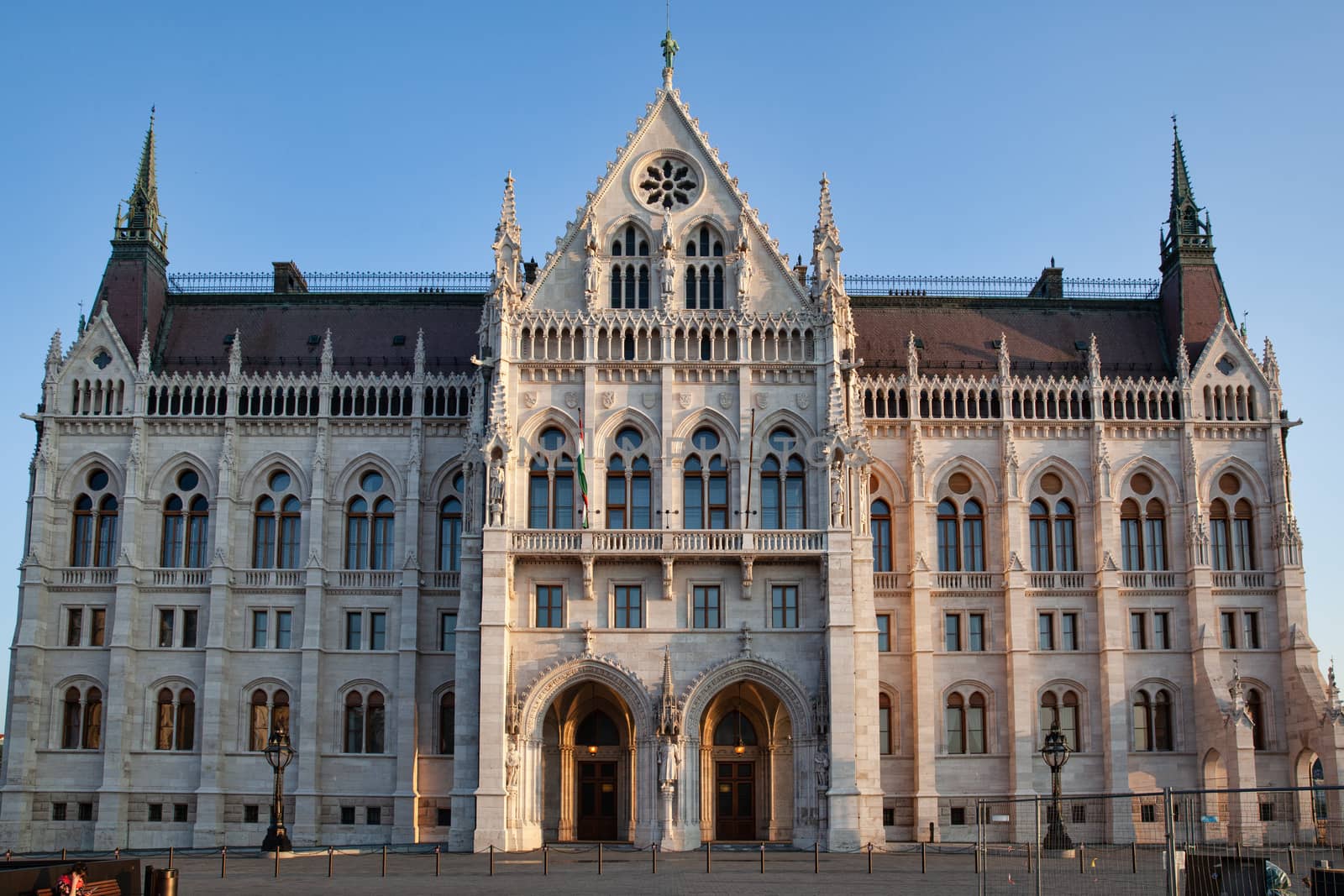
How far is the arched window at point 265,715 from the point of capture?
195 feet

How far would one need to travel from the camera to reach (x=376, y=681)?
59719 mm

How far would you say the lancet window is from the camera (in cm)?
5784

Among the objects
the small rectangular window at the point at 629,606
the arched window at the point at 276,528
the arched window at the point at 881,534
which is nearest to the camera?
the small rectangular window at the point at 629,606

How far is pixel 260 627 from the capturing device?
6059 cm

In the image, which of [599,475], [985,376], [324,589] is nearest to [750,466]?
[599,475]

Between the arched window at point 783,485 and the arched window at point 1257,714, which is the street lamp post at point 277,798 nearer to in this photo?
the arched window at point 783,485

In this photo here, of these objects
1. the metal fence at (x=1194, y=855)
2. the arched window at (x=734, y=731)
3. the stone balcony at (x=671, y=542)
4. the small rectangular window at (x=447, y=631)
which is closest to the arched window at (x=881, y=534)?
the stone balcony at (x=671, y=542)

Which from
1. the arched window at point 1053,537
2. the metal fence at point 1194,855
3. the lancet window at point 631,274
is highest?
the lancet window at point 631,274

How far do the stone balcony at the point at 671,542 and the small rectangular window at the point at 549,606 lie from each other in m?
1.50

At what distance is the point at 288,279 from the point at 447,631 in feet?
60.5

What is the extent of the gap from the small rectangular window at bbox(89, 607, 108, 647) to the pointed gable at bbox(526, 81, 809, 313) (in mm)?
20703

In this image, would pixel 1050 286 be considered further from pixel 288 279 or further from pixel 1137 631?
pixel 288 279

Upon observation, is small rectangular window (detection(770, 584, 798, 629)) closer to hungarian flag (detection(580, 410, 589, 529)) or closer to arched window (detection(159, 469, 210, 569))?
hungarian flag (detection(580, 410, 589, 529))

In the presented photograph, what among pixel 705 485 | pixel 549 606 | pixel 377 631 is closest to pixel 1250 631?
pixel 705 485
